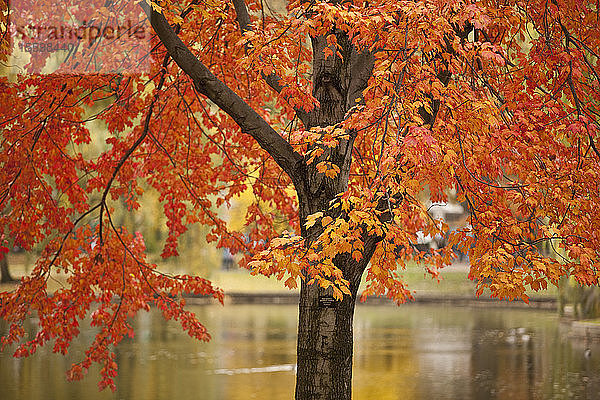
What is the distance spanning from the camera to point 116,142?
10562mm

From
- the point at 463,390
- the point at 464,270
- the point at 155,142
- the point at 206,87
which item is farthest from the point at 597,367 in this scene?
the point at 464,270

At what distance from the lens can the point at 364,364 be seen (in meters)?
17.1

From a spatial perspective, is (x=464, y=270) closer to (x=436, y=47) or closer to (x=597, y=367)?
(x=597, y=367)

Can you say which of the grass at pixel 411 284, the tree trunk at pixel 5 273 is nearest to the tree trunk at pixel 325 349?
the grass at pixel 411 284

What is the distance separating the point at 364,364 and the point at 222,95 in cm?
1123

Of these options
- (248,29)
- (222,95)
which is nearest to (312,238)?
(222,95)

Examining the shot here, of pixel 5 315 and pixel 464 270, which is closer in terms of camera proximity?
pixel 5 315

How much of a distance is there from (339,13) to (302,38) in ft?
4.69

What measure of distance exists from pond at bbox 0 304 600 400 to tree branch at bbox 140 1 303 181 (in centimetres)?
732

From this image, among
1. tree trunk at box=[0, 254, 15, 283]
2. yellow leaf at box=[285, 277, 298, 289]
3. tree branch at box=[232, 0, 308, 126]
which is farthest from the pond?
tree trunk at box=[0, 254, 15, 283]

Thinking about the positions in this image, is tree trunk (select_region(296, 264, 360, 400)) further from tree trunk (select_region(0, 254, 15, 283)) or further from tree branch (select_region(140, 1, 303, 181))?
tree trunk (select_region(0, 254, 15, 283))

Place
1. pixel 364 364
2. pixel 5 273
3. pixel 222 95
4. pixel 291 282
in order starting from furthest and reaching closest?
pixel 5 273 → pixel 364 364 → pixel 222 95 → pixel 291 282

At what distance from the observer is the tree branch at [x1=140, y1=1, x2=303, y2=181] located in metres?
6.70

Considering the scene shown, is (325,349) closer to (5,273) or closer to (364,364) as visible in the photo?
(364,364)
